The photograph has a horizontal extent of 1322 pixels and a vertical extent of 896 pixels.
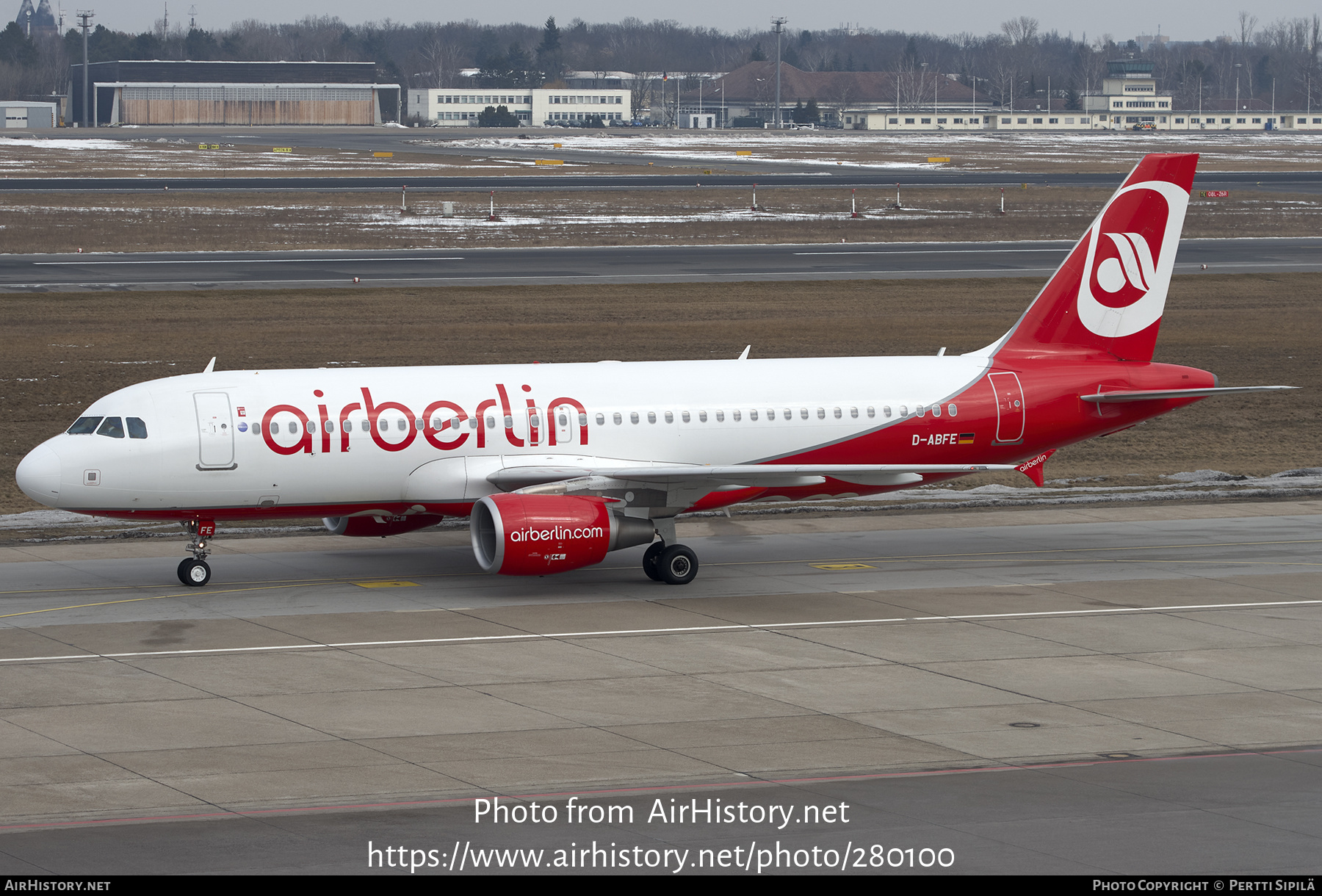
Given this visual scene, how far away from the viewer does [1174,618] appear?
98.2 ft

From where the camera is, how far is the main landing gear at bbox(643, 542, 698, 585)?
32.3 metres

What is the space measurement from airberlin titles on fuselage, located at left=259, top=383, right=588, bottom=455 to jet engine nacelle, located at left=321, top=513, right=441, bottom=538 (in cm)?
214

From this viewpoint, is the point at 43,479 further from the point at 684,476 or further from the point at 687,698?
the point at 687,698

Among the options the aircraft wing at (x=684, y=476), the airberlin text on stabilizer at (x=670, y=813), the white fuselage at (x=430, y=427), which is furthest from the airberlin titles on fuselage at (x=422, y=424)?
the airberlin text on stabilizer at (x=670, y=813)

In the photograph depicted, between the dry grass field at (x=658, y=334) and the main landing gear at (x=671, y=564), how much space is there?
637 inches

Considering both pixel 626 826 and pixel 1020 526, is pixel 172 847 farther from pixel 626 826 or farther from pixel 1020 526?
pixel 1020 526

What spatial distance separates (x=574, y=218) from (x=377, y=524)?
68482 mm

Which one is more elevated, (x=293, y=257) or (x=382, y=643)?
(x=293, y=257)

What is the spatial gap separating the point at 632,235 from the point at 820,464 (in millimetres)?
60156

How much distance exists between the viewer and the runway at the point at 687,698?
59.6 feet

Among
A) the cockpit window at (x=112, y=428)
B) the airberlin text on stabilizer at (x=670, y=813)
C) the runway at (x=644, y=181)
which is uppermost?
the runway at (x=644, y=181)

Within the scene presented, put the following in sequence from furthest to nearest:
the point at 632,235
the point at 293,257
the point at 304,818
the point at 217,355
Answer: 1. the point at 632,235
2. the point at 293,257
3. the point at 217,355
4. the point at 304,818

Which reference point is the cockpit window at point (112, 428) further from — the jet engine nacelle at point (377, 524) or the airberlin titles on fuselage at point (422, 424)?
the jet engine nacelle at point (377, 524)

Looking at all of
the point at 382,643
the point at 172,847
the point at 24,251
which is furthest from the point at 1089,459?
the point at 24,251
